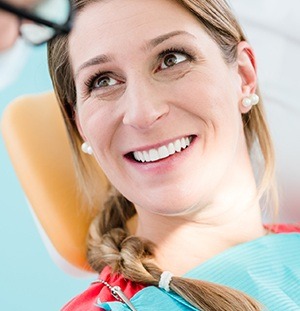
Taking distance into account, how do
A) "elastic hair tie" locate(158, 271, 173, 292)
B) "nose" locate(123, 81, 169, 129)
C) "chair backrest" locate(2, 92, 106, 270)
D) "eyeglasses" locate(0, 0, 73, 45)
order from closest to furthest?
"eyeglasses" locate(0, 0, 73, 45) → "nose" locate(123, 81, 169, 129) → "elastic hair tie" locate(158, 271, 173, 292) → "chair backrest" locate(2, 92, 106, 270)

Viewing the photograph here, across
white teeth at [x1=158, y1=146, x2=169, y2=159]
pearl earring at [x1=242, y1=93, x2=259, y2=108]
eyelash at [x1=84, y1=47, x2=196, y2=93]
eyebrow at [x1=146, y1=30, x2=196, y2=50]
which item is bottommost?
white teeth at [x1=158, y1=146, x2=169, y2=159]

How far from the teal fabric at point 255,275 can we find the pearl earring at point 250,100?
26 centimetres

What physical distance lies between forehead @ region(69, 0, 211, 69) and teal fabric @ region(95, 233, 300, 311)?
418 mm

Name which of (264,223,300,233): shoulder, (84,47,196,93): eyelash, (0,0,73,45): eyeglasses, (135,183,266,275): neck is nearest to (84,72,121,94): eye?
(84,47,196,93): eyelash

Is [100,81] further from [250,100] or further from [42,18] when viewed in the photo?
[42,18]

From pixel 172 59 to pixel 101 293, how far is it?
0.43m

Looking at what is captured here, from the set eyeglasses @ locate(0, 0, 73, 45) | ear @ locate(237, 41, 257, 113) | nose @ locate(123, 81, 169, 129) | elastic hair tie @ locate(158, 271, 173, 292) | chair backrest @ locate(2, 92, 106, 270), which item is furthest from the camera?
chair backrest @ locate(2, 92, 106, 270)

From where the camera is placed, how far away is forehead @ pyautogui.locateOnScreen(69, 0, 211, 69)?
3.52 ft

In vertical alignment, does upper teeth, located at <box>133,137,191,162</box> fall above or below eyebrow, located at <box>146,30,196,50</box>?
below

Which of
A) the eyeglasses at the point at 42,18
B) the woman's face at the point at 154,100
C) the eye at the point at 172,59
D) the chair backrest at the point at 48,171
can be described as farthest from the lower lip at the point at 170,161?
the eyeglasses at the point at 42,18

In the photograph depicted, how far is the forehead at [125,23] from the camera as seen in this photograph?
3.52 ft

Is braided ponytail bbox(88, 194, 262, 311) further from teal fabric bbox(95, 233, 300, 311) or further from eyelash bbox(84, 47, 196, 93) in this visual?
eyelash bbox(84, 47, 196, 93)

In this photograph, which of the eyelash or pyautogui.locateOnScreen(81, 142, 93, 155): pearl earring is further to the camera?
pyautogui.locateOnScreen(81, 142, 93, 155): pearl earring

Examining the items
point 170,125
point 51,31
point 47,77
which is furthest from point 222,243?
point 51,31
